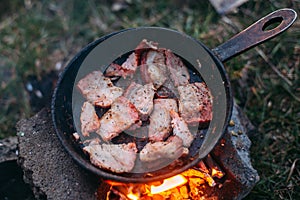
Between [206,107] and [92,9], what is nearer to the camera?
[206,107]

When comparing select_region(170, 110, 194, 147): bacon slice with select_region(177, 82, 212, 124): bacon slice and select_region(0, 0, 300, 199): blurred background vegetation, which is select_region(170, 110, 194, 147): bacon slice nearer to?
select_region(177, 82, 212, 124): bacon slice

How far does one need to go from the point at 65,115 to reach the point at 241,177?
1.10 meters

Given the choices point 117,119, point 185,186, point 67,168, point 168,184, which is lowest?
point 185,186

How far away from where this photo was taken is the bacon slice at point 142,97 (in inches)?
91.7

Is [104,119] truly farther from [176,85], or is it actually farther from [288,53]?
[288,53]

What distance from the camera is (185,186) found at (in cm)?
234

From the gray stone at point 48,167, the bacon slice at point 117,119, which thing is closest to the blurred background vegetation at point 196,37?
the gray stone at point 48,167

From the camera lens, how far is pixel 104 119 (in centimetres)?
231

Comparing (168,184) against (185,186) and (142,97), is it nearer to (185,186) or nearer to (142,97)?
(185,186)

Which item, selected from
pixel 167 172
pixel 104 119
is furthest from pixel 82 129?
pixel 167 172

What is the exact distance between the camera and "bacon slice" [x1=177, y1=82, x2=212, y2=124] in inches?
89.5

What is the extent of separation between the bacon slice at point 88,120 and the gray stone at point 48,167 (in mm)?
216

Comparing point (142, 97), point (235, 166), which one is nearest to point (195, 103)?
point (142, 97)

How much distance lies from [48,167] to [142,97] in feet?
2.26
